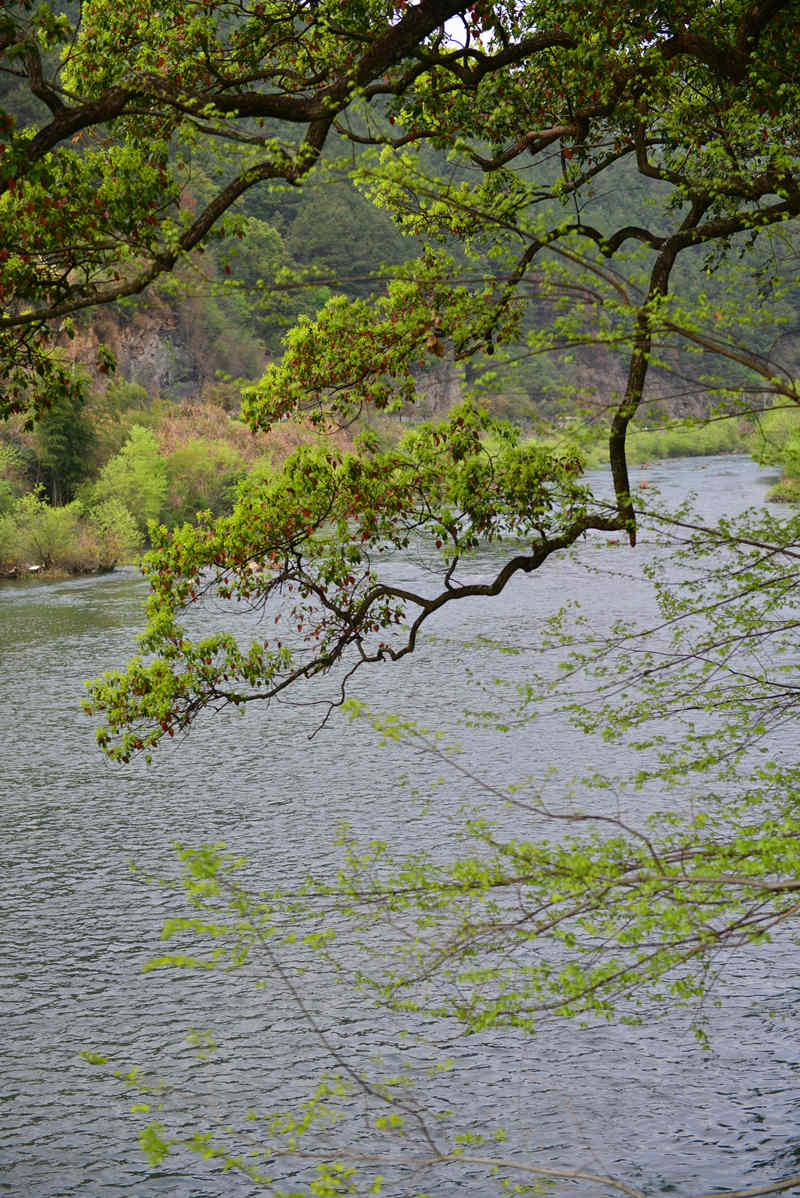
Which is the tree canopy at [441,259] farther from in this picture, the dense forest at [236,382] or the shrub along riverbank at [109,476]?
the shrub along riverbank at [109,476]

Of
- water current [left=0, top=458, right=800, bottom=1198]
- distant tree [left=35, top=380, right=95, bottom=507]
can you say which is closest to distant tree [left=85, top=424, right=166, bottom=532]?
distant tree [left=35, top=380, right=95, bottom=507]

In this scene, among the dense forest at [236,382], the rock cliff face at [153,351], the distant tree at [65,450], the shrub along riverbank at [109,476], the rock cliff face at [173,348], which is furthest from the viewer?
the rock cliff face at [173,348]

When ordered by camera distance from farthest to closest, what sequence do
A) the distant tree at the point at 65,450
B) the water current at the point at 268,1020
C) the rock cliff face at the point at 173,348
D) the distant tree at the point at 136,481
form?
the rock cliff face at the point at 173,348, the distant tree at the point at 65,450, the distant tree at the point at 136,481, the water current at the point at 268,1020

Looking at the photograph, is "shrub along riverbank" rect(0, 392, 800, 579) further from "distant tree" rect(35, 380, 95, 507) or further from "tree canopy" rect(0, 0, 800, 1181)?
"tree canopy" rect(0, 0, 800, 1181)

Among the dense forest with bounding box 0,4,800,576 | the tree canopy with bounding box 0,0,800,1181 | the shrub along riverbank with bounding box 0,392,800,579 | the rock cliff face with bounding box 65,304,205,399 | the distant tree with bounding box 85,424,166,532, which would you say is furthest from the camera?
the rock cliff face with bounding box 65,304,205,399

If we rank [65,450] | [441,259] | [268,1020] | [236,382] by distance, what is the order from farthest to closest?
[65,450], [268,1020], [236,382], [441,259]

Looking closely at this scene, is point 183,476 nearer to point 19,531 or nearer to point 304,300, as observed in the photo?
point 19,531

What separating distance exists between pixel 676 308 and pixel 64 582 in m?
39.1

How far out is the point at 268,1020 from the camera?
12.8 meters

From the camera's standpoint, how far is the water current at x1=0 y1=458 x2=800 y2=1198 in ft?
34.0

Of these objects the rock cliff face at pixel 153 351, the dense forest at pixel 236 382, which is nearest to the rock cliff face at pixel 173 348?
the rock cliff face at pixel 153 351

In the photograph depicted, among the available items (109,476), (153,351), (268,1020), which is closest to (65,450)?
(109,476)

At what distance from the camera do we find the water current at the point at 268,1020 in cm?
1038

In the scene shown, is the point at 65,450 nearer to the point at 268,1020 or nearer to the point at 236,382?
the point at 268,1020
